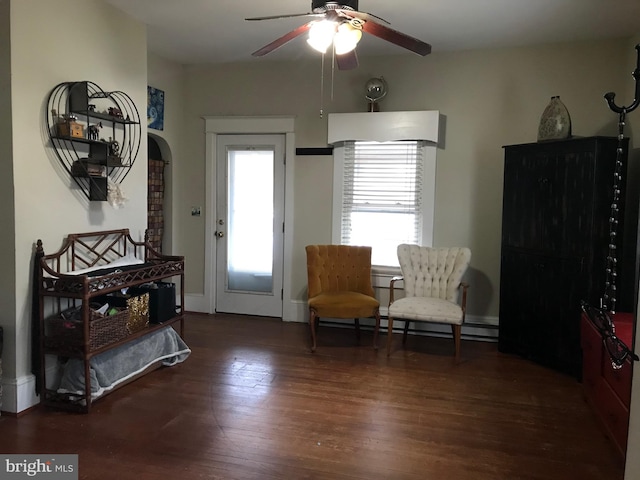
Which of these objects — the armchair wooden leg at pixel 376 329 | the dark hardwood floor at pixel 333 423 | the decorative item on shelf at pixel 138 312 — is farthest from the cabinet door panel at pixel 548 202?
the decorative item on shelf at pixel 138 312

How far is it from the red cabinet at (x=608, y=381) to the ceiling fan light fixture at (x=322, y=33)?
7.41 ft

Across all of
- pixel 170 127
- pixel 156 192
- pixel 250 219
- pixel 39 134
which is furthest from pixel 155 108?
pixel 39 134

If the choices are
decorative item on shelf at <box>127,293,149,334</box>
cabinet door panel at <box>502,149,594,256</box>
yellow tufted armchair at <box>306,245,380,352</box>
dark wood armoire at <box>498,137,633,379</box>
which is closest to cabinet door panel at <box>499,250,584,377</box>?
dark wood armoire at <box>498,137,633,379</box>

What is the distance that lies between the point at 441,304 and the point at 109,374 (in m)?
2.55

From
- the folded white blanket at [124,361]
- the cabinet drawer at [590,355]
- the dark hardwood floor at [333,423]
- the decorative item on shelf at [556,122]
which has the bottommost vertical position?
the dark hardwood floor at [333,423]

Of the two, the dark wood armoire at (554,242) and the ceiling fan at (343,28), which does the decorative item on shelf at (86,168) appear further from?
the dark wood armoire at (554,242)

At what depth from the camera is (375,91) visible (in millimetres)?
4766

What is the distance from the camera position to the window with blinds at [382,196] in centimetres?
483

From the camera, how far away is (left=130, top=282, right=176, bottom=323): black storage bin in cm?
366

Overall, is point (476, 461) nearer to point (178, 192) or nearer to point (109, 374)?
point (109, 374)

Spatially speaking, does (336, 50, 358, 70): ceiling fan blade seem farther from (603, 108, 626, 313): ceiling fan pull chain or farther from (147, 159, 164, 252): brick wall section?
(147, 159, 164, 252): brick wall section

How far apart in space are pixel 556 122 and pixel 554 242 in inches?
36.4

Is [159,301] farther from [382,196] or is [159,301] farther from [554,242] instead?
[554,242]

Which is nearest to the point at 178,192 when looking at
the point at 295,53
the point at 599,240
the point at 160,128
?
the point at 160,128
